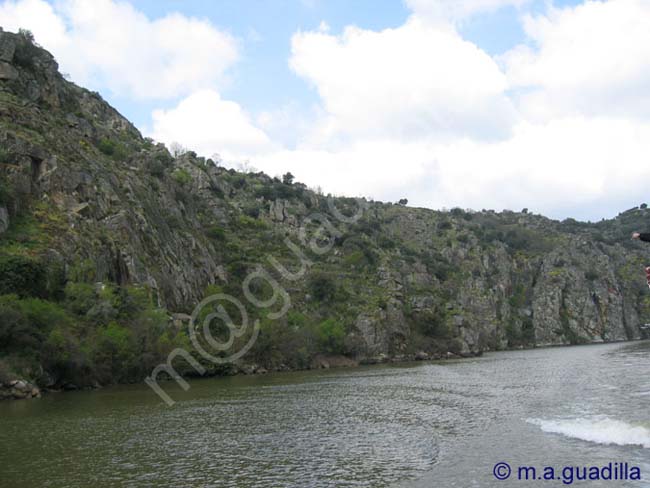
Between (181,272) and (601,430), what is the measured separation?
79.4m

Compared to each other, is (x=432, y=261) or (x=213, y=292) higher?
(x=432, y=261)

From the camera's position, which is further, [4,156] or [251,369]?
[251,369]

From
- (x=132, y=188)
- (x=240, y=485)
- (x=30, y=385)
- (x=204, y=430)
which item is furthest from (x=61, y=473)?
(x=132, y=188)

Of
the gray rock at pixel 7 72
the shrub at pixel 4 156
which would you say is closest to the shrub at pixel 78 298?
the shrub at pixel 4 156

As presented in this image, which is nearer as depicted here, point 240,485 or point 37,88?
point 240,485

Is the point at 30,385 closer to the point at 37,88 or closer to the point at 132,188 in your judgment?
the point at 132,188

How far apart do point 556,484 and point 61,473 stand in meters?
18.6

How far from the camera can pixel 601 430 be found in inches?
1075

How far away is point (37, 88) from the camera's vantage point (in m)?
94.8

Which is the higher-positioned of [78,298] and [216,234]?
[216,234]

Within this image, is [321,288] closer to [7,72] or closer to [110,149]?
[110,149]

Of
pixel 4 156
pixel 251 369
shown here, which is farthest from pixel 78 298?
pixel 251 369

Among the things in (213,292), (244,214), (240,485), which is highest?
(244,214)

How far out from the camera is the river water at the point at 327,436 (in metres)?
→ 21.8
